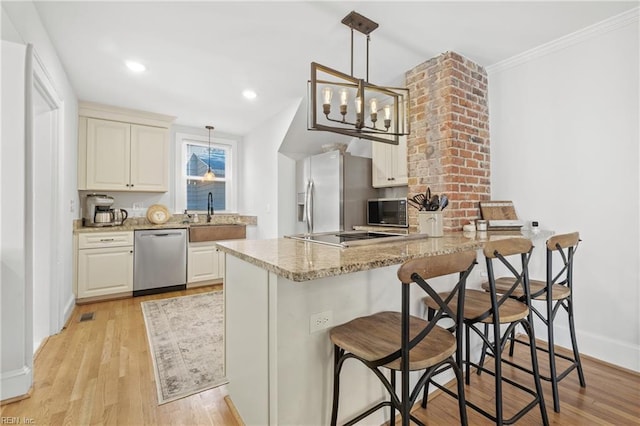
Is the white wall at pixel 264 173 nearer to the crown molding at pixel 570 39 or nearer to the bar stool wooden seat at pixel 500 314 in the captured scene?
the crown molding at pixel 570 39

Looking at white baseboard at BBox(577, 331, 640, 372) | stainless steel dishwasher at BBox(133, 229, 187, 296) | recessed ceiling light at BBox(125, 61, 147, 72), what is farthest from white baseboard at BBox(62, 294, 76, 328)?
white baseboard at BBox(577, 331, 640, 372)

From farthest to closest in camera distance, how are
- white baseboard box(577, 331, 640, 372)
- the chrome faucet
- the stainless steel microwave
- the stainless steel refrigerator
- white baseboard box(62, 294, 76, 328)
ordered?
the chrome faucet < the stainless steel refrigerator < the stainless steel microwave < white baseboard box(62, 294, 76, 328) < white baseboard box(577, 331, 640, 372)

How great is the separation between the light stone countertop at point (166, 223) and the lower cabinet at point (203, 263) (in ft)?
1.16

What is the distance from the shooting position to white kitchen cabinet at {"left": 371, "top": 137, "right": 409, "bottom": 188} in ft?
10.7

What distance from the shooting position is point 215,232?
14.5ft

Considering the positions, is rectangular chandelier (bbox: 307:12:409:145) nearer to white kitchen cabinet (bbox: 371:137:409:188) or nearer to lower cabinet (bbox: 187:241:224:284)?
white kitchen cabinet (bbox: 371:137:409:188)

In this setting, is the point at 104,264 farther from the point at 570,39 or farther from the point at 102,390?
the point at 570,39

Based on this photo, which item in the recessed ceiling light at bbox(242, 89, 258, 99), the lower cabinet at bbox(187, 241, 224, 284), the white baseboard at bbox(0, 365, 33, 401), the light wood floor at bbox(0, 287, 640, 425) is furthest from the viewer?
the lower cabinet at bbox(187, 241, 224, 284)

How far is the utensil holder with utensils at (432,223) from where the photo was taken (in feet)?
7.09

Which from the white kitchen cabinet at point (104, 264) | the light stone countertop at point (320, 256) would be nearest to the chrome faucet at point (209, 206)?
the white kitchen cabinet at point (104, 264)

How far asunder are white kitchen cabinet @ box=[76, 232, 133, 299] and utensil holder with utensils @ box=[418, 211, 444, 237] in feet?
11.8

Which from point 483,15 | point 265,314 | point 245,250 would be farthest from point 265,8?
point 265,314

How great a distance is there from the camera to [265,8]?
2041 mm

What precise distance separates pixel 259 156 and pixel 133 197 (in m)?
1.95
